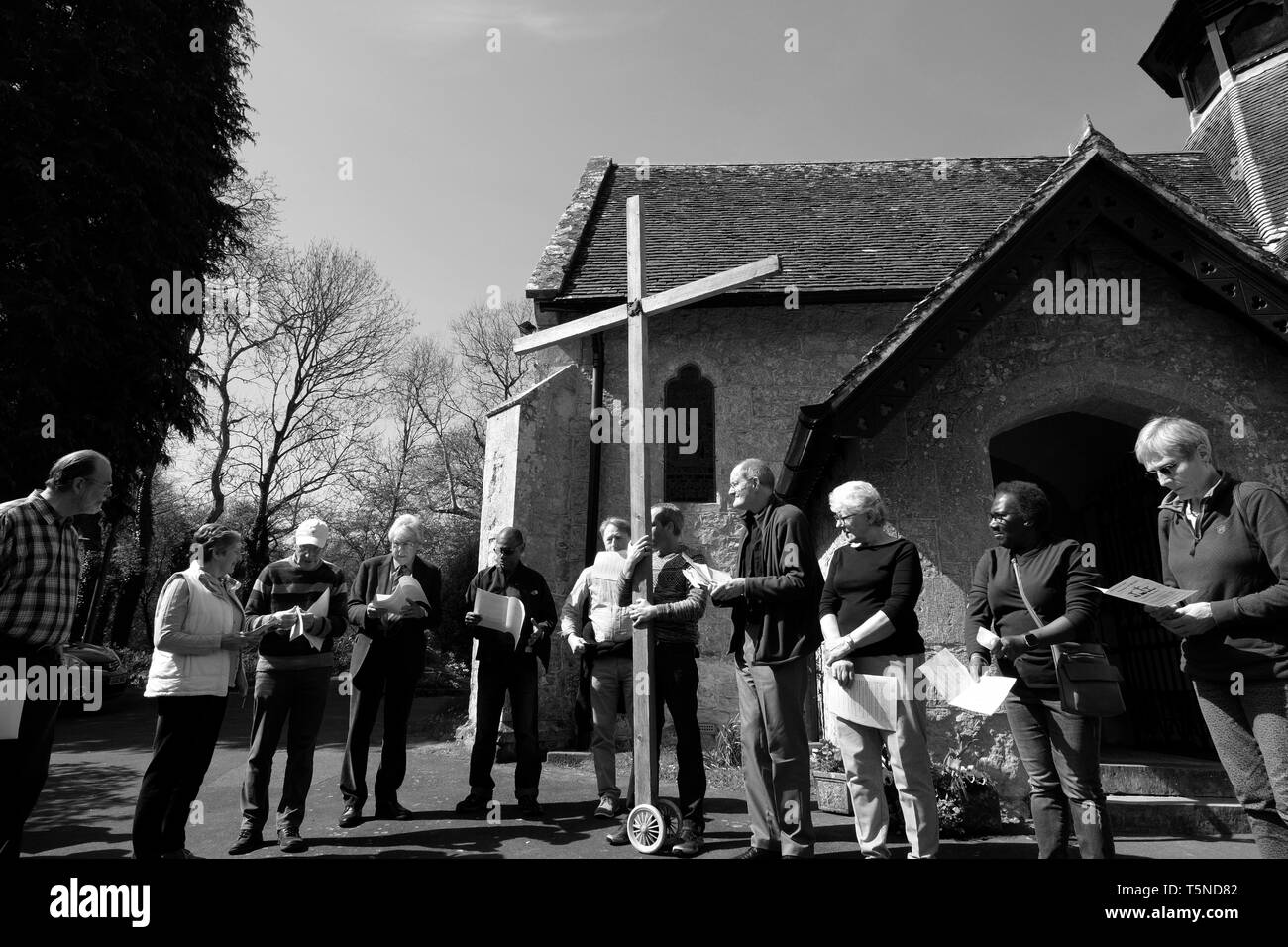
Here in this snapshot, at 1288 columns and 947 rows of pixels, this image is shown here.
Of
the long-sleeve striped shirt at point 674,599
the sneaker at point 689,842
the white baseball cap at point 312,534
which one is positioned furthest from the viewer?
the white baseball cap at point 312,534

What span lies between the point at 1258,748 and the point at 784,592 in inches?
81.2

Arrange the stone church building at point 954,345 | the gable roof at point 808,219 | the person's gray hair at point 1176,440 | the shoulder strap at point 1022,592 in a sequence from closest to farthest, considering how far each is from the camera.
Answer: the person's gray hair at point 1176,440 < the shoulder strap at point 1022,592 < the stone church building at point 954,345 < the gable roof at point 808,219

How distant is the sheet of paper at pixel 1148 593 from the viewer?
3.15 metres

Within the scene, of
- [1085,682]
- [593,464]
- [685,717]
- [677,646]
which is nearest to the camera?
[1085,682]

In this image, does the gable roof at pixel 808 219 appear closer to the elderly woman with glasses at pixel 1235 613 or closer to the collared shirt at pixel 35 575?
the elderly woman with glasses at pixel 1235 613

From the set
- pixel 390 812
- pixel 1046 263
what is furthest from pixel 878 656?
pixel 1046 263

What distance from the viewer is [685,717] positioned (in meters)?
4.68

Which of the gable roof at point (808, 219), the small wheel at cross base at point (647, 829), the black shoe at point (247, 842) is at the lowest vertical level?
the black shoe at point (247, 842)

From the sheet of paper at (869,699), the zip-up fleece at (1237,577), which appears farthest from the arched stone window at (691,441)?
the zip-up fleece at (1237,577)

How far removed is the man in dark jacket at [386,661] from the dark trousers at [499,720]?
1.69 feet

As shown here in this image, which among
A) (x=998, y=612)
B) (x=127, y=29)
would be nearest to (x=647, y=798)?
(x=998, y=612)

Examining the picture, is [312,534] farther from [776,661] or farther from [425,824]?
[776,661]

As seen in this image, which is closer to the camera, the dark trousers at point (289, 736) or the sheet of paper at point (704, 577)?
the sheet of paper at point (704, 577)
